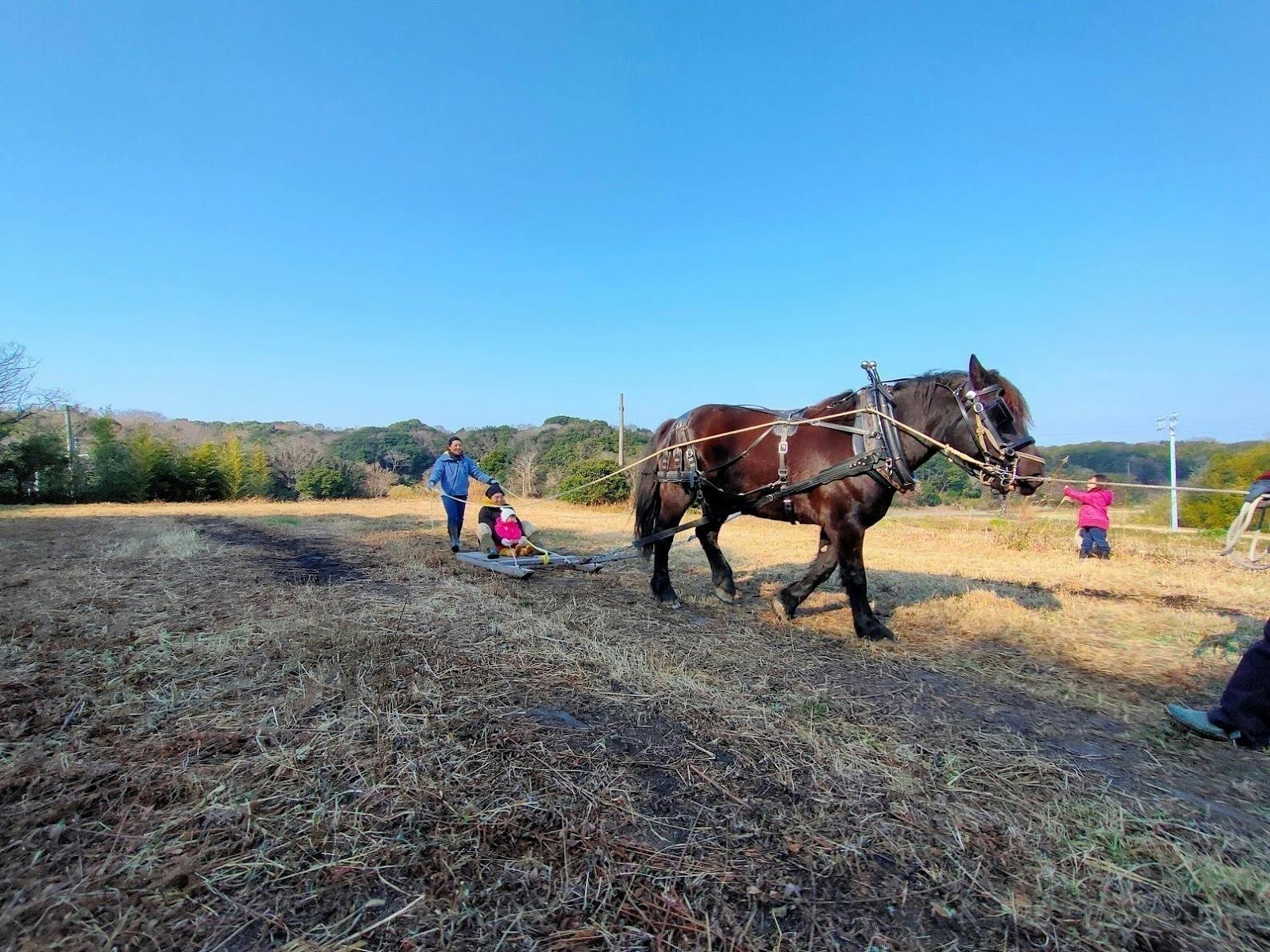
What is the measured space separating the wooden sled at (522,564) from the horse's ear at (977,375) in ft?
13.1

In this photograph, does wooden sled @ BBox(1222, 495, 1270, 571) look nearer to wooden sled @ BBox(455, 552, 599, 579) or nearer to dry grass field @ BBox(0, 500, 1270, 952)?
dry grass field @ BBox(0, 500, 1270, 952)

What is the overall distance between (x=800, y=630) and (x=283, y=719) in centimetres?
358

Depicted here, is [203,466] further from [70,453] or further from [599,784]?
[599,784]

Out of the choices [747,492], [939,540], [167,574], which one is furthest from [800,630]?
[939,540]

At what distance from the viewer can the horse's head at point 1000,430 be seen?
3834 mm

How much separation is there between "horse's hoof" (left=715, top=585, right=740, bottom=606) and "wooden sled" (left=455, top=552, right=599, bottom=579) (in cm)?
138

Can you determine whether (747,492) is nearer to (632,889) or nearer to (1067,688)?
(1067,688)

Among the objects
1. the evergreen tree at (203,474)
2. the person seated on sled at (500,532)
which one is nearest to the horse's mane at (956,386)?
the person seated on sled at (500,532)

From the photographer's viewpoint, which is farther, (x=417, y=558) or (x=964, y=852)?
(x=417, y=558)

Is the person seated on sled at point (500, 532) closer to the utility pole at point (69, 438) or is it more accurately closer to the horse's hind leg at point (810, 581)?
the horse's hind leg at point (810, 581)

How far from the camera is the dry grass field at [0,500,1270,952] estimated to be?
53.1 inches

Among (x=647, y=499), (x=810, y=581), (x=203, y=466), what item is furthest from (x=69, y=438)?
(x=810, y=581)

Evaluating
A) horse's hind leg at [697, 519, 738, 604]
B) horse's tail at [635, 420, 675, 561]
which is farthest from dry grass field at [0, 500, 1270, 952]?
horse's tail at [635, 420, 675, 561]

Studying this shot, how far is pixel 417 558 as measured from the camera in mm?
7258
